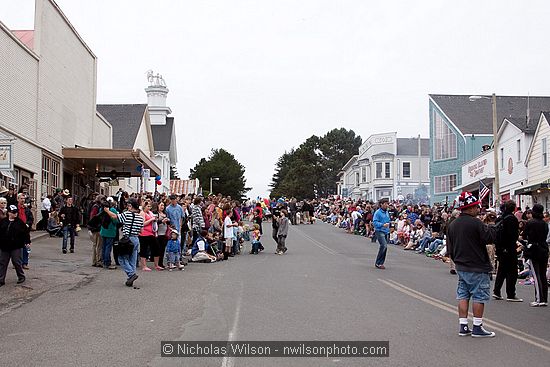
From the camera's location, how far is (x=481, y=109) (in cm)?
5709

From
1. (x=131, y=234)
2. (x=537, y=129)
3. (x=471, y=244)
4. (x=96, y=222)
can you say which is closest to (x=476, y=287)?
(x=471, y=244)

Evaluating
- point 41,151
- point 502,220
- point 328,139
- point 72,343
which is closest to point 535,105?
point 41,151

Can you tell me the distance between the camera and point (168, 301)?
12383 mm

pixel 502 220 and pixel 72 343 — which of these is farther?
pixel 502 220

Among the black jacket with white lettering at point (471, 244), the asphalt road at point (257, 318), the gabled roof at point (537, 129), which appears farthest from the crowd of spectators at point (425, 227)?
the gabled roof at point (537, 129)

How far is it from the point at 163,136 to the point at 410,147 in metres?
27.9

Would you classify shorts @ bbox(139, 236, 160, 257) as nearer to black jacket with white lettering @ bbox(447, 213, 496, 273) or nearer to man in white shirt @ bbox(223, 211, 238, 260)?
man in white shirt @ bbox(223, 211, 238, 260)

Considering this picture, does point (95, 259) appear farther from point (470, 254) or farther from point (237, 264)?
point (470, 254)

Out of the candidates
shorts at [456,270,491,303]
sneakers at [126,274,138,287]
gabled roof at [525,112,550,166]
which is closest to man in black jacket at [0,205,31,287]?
sneakers at [126,274,138,287]

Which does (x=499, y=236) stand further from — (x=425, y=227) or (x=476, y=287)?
(x=425, y=227)

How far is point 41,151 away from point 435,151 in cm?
4039

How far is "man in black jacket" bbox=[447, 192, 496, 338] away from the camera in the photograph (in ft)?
30.4

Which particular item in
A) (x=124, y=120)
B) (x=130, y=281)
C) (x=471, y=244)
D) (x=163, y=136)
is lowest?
(x=130, y=281)

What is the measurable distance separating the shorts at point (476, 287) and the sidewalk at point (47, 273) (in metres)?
7.38
